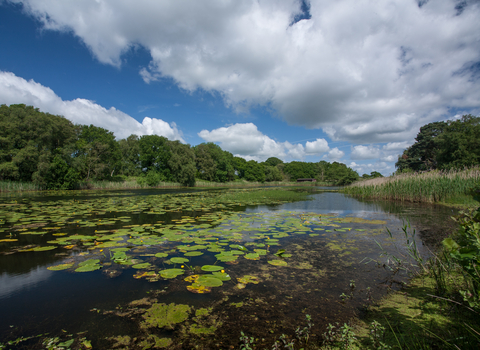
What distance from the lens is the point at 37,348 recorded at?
1.78 meters

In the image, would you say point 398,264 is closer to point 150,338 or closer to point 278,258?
point 278,258

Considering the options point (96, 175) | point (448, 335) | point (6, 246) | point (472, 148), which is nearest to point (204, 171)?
point (96, 175)

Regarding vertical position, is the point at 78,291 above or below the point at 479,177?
below

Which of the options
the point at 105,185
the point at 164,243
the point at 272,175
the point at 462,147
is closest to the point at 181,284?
the point at 164,243

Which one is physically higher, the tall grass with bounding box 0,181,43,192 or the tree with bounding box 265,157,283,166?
the tree with bounding box 265,157,283,166

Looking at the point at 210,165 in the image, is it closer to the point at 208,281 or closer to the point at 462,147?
the point at 462,147

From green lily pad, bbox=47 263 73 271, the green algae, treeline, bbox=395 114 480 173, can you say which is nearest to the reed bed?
treeline, bbox=395 114 480 173

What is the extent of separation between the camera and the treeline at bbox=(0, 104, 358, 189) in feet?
80.0

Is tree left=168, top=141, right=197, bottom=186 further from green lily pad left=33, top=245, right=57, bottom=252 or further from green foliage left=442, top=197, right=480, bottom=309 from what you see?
green foliage left=442, top=197, right=480, bottom=309

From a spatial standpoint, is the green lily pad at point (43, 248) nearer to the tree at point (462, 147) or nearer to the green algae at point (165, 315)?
the green algae at point (165, 315)

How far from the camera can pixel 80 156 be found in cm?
3394

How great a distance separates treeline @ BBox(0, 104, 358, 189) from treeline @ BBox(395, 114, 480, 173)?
1697 cm

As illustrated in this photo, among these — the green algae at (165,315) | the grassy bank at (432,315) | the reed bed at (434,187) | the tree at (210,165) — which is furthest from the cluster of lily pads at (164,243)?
the tree at (210,165)

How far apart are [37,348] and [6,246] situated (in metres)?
4.15
